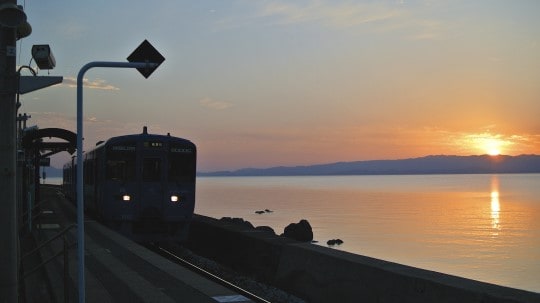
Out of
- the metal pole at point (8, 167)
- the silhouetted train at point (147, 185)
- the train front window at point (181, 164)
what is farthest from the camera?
the train front window at point (181, 164)

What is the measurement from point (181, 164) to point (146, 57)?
10.7m

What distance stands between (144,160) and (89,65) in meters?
10.7

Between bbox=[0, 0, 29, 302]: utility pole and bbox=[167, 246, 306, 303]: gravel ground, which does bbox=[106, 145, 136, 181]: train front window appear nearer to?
bbox=[167, 246, 306, 303]: gravel ground

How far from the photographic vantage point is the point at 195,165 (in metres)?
16.9

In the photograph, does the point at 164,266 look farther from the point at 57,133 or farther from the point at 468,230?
the point at 468,230

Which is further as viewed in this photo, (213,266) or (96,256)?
(213,266)

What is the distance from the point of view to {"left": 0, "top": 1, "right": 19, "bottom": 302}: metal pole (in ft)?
18.4

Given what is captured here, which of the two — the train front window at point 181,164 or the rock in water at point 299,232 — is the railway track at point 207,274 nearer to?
the train front window at point 181,164

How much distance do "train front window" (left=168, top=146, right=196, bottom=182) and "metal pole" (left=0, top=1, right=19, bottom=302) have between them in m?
10.9

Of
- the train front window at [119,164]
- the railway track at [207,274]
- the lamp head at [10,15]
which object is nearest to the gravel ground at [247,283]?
the railway track at [207,274]

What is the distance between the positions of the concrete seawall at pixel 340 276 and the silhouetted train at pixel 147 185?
187cm

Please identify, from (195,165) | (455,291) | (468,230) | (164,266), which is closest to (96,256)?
(164,266)

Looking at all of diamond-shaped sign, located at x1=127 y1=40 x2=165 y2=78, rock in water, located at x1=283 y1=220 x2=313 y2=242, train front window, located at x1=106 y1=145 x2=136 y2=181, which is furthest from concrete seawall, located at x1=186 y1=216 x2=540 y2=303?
rock in water, located at x1=283 y1=220 x2=313 y2=242

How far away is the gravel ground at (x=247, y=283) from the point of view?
11.3m
